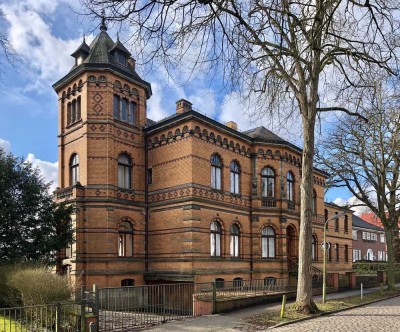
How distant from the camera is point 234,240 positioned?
26062 millimetres

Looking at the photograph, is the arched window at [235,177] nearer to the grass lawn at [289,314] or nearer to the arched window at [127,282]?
the arched window at [127,282]

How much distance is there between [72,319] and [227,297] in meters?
7.24

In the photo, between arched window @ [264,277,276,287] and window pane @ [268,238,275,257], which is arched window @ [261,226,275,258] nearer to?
window pane @ [268,238,275,257]

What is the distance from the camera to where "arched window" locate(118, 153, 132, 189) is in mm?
24297

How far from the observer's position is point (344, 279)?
2928 centimetres

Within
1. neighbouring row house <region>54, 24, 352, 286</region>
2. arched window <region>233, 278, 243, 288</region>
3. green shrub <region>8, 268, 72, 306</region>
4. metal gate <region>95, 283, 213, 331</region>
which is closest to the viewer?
green shrub <region>8, 268, 72, 306</region>

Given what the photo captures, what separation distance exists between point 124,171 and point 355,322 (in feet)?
49.1

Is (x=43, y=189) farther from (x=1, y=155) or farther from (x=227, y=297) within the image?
(x=227, y=297)

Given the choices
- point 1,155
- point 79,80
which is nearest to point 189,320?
point 1,155

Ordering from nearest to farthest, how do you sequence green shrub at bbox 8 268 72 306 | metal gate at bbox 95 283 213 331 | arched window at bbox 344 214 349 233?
green shrub at bbox 8 268 72 306 → metal gate at bbox 95 283 213 331 → arched window at bbox 344 214 349 233

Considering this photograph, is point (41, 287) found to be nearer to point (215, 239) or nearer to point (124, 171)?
point (124, 171)

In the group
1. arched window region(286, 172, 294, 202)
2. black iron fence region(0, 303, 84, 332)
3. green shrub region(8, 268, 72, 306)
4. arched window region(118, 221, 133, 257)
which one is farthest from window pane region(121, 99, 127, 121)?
black iron fence region(0, 303, 84, 332)

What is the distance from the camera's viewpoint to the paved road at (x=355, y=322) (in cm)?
1322

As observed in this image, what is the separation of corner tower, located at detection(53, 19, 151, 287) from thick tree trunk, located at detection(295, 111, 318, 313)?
1073 centimetres
